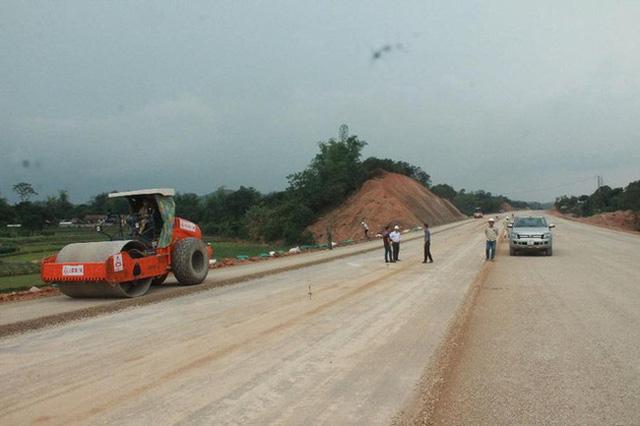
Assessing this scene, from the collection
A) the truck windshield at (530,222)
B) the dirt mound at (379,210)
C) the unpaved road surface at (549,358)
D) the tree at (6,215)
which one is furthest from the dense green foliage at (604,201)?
the tree at (6,215)

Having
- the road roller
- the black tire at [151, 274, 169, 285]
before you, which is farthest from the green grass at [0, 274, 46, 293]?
the road roller

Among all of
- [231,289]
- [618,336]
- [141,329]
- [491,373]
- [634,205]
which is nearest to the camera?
[491,373]

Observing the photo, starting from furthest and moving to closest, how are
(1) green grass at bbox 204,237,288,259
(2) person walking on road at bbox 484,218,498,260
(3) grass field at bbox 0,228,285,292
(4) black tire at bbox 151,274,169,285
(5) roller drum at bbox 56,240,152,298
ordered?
(1) green grass at bbox 204,237,288,259, (3) grass field at bbox 0,228,285,292, (2) person walking on road at bbox 484,218,498,260, (4) black tire at bbox 151,274,169,285, (5) roller drum at bbox 56,240,152,298

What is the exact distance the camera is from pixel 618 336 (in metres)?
8.20

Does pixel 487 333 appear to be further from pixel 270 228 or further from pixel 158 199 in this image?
pixel 270 228

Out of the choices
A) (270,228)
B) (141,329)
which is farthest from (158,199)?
(270,228)

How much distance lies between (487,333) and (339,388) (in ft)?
11.9

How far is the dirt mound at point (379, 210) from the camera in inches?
2569

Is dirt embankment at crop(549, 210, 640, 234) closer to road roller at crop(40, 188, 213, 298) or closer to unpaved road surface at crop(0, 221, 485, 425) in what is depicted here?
road roller at crop(40, 188, 213, 298)

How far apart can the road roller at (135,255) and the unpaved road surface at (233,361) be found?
1.35 meters

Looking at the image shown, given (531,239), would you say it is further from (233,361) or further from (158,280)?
(233,361)

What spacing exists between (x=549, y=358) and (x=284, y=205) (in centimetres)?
6551

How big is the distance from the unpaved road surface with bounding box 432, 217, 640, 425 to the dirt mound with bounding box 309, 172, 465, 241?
47.0 meters

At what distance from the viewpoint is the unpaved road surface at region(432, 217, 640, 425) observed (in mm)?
5305
